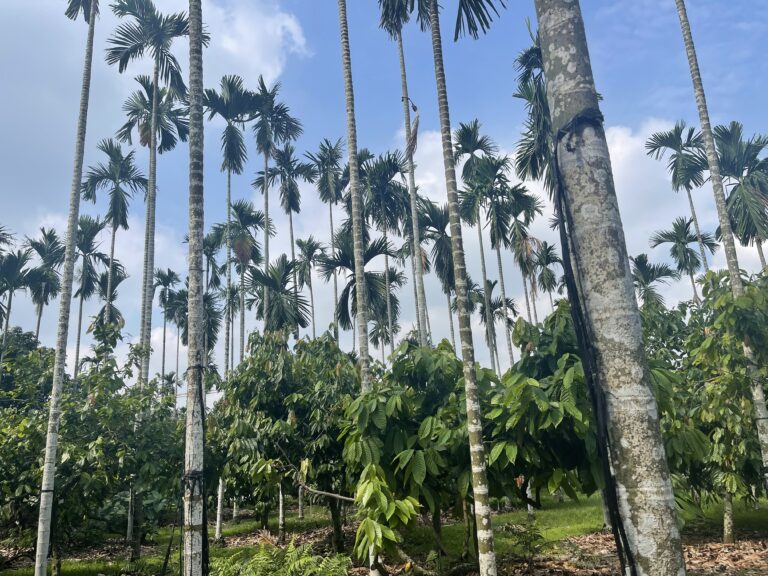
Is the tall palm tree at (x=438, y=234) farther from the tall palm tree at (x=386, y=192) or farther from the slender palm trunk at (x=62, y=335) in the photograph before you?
the slender palm trunk at (x=62, y=335)

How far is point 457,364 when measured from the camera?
9.24 m

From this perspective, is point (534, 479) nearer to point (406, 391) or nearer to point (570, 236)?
point (406, 391)

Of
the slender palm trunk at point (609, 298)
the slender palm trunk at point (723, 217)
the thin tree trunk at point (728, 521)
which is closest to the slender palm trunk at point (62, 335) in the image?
the slender palm trunk at point (609, 298)

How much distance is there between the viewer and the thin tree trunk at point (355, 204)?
37.4 ft

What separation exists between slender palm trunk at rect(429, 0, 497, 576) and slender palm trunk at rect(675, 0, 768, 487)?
565 cm

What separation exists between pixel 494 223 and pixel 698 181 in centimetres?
939

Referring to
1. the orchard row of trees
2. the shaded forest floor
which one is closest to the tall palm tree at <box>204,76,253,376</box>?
the orchard row of trees

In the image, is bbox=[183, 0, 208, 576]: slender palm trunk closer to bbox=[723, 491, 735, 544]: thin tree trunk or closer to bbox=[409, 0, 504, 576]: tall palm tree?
bbox=[409, 0, 504, 576]: tall palm tree

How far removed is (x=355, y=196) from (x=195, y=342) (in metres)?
6.00

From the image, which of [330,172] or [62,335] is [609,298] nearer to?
[62,335]

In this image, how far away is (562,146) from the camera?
2729 millimetres

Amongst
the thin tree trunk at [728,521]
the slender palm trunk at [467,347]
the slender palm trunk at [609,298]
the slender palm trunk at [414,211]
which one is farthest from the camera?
the slender palm trunk at [414,211]

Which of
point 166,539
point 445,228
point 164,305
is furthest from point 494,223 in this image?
point 164,305

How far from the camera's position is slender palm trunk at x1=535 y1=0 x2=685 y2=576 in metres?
2.22
